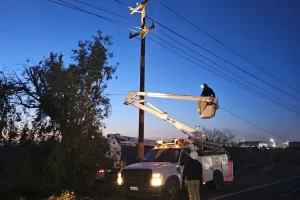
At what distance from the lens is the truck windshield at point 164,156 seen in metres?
14.2

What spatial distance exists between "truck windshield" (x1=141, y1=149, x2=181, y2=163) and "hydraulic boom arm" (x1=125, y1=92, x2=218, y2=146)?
246 centimetres

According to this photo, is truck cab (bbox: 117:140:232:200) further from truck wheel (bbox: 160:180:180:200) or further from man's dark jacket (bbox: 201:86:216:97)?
man's dark jacket (bbox: 201:86:216:97)

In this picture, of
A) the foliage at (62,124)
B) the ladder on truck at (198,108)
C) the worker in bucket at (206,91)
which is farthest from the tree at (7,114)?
the worker in bucket at (206,91)

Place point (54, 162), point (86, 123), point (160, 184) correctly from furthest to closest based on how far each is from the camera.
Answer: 1. point (86, 123)
2. point (54, 162)
3. point (160, 184)

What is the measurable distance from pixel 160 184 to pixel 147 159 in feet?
7.50

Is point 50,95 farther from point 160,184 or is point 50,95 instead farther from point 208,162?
point 208,162

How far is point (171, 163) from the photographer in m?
13.8

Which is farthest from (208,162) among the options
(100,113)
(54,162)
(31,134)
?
(31,134)

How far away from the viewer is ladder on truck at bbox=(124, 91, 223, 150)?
674 inches

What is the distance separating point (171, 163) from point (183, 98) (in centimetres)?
498

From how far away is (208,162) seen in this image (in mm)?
16141

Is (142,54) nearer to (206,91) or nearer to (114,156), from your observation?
(206,91)

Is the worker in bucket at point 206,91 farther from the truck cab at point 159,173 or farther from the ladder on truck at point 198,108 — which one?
the truck cab at point 159,173

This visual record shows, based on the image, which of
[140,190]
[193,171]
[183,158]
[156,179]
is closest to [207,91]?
[183,158]
